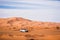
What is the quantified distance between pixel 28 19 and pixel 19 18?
145 mm

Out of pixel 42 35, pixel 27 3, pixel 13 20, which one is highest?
pixel 27 3

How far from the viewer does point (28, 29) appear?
2.75m

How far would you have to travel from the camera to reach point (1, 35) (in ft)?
9.07

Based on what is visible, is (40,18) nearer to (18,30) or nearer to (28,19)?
(28,19)

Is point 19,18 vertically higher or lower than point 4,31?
higher

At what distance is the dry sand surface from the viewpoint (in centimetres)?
271

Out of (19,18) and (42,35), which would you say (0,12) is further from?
(42,35)

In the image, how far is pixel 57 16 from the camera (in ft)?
9.05

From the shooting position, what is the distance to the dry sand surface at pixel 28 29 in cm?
271

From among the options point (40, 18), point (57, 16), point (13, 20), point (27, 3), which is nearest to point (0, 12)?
point (13, 20)

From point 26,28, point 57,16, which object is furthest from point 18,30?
point 57,16

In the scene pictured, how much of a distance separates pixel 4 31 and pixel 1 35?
0.26 ft

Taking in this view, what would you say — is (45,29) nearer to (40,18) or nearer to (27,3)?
(40,18)

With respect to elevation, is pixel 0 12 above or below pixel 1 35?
above
